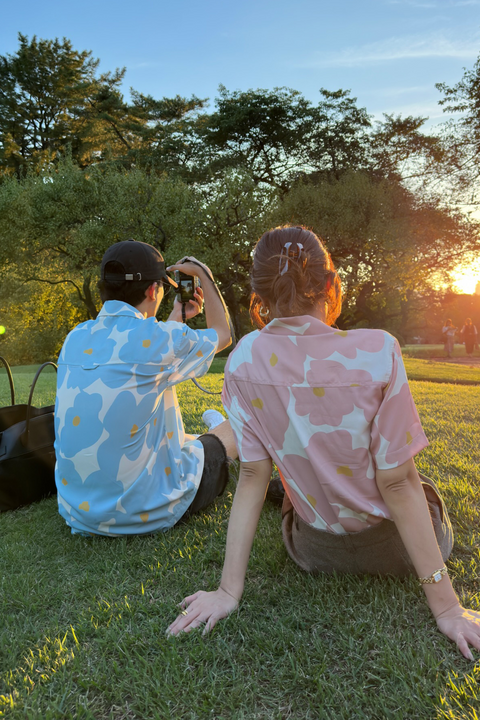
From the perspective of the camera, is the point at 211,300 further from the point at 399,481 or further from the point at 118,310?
the point at 399,481

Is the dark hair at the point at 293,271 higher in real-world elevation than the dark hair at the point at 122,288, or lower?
higher

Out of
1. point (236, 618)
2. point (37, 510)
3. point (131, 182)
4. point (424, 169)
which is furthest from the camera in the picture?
point (424, 169)

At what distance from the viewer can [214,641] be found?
1742 millimetres

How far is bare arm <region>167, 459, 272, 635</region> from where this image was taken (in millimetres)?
1796

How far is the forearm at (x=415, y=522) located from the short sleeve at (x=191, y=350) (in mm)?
1341

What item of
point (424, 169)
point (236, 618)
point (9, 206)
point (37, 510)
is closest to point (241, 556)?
point (236, 618)

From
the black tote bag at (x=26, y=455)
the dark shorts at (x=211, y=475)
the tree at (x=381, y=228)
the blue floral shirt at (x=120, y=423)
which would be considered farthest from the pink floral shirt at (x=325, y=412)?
the tree at (x=381, y=228)

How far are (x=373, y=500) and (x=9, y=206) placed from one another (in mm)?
22948

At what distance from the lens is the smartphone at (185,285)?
10.2 ft

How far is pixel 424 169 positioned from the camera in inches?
952

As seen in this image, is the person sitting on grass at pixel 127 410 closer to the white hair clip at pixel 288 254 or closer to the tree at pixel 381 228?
the white hair clip at pixel 288 254

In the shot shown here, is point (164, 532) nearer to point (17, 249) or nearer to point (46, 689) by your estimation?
point (46, 689)

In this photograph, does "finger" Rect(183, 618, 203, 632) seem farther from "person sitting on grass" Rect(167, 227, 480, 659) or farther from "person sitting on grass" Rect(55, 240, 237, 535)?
"person sitting on grass" Rect(55, 240, 237, 535)

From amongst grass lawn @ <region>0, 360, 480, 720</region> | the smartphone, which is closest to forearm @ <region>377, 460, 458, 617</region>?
grass lawn @ <region>0, 360, 480, 720</region>
